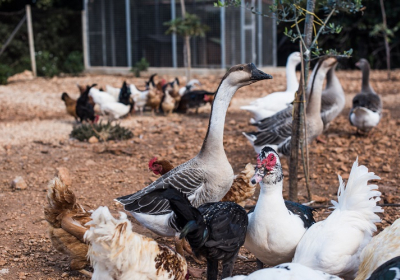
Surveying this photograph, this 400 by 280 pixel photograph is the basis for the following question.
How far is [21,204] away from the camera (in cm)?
559

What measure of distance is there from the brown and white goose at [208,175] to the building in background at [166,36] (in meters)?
13.3

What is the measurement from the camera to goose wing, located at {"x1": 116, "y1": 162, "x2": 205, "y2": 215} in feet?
13.6

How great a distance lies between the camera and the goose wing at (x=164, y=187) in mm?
4133

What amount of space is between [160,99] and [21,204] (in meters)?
5.96

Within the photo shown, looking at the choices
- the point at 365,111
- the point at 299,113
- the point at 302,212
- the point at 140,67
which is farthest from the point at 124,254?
the point at 140,67

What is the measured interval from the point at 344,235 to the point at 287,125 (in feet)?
11.9

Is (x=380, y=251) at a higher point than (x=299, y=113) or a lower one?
lower

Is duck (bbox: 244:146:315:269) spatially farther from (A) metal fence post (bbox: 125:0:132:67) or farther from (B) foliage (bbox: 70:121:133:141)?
(A) metal fence post (bbox: 125:0:132:67)

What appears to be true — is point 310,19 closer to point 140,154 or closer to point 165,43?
point 140,154

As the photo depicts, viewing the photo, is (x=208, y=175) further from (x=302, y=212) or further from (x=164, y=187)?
(x=302, y=212)

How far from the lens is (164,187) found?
13.6ft

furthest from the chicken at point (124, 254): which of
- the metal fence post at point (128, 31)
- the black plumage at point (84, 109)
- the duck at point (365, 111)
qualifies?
the metal fence post at point (128, 31)

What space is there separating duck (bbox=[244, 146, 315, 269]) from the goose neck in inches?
27.6

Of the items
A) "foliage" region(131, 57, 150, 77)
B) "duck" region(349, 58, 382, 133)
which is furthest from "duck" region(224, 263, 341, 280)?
"foliage" region(131, 57, 150, 77)
